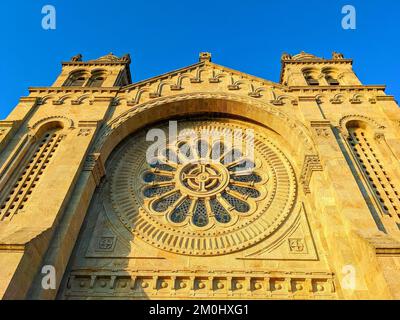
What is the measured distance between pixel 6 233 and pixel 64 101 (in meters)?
7.57

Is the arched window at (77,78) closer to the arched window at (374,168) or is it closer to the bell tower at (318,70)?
the bell tower at (318,70)

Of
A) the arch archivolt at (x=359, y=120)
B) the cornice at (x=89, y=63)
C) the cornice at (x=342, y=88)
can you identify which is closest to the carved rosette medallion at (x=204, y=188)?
the arch archivolt at (x=359, y=120)

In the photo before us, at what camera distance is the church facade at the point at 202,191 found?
9.40 meters

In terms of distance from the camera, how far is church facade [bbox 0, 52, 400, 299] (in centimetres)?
940

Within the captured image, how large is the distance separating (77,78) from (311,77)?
12.8 meters

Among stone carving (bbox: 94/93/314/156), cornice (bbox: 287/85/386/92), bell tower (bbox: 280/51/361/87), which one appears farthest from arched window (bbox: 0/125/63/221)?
bell tower (bbox: 280/51/361/87)

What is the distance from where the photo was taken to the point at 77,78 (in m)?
19.3

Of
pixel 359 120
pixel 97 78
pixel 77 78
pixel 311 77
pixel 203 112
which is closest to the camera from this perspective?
pixel 359 120

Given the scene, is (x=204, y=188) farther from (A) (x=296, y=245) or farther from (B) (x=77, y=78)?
(B) (x=77, y=78)

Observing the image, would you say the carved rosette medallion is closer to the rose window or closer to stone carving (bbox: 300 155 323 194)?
the rose window

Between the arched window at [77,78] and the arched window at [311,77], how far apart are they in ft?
39.4

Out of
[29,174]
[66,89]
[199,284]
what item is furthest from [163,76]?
[199,284]
